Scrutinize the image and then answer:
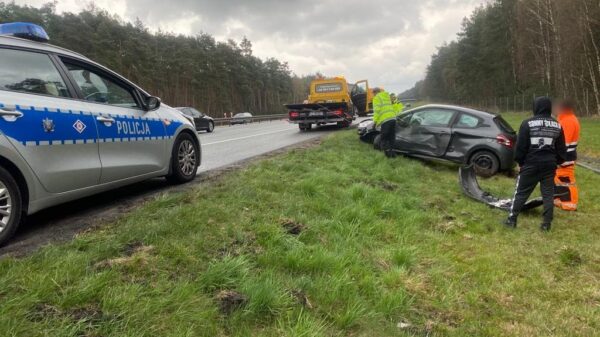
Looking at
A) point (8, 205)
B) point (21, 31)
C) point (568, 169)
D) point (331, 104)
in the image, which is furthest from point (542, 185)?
point (331, 104)

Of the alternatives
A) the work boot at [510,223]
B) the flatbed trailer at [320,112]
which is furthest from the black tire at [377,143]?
the flatbed trailer at [320,112]

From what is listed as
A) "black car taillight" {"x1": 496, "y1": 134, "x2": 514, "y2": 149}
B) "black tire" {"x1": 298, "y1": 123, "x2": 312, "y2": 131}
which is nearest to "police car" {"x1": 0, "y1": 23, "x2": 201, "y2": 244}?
"black car taillight" {"x1": 496, "y1": 134, "x2": 514, "y2": 149}

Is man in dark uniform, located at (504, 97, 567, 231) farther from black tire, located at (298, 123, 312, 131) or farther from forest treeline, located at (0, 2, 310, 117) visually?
forest treeline, located at (0, 2, 310, 117)

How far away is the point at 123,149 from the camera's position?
454 cm

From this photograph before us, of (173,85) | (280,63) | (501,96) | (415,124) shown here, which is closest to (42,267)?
(415,124)

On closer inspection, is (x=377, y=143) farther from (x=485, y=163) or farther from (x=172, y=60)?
(x=172, y=60)

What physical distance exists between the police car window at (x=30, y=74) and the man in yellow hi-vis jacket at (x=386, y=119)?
7244mm

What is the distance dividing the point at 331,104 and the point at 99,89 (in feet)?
43.4

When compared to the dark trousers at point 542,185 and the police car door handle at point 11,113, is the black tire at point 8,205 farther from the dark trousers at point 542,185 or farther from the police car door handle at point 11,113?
the dark trousers at point 542,185

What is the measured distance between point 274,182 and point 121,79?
2.27 metres

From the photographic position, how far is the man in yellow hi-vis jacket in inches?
384

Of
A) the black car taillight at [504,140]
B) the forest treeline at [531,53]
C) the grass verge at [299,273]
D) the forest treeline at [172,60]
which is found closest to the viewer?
the grass verge at [299,273]

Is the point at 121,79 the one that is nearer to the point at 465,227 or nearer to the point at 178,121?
the point at 178,121

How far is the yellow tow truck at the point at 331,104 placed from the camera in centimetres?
1714
